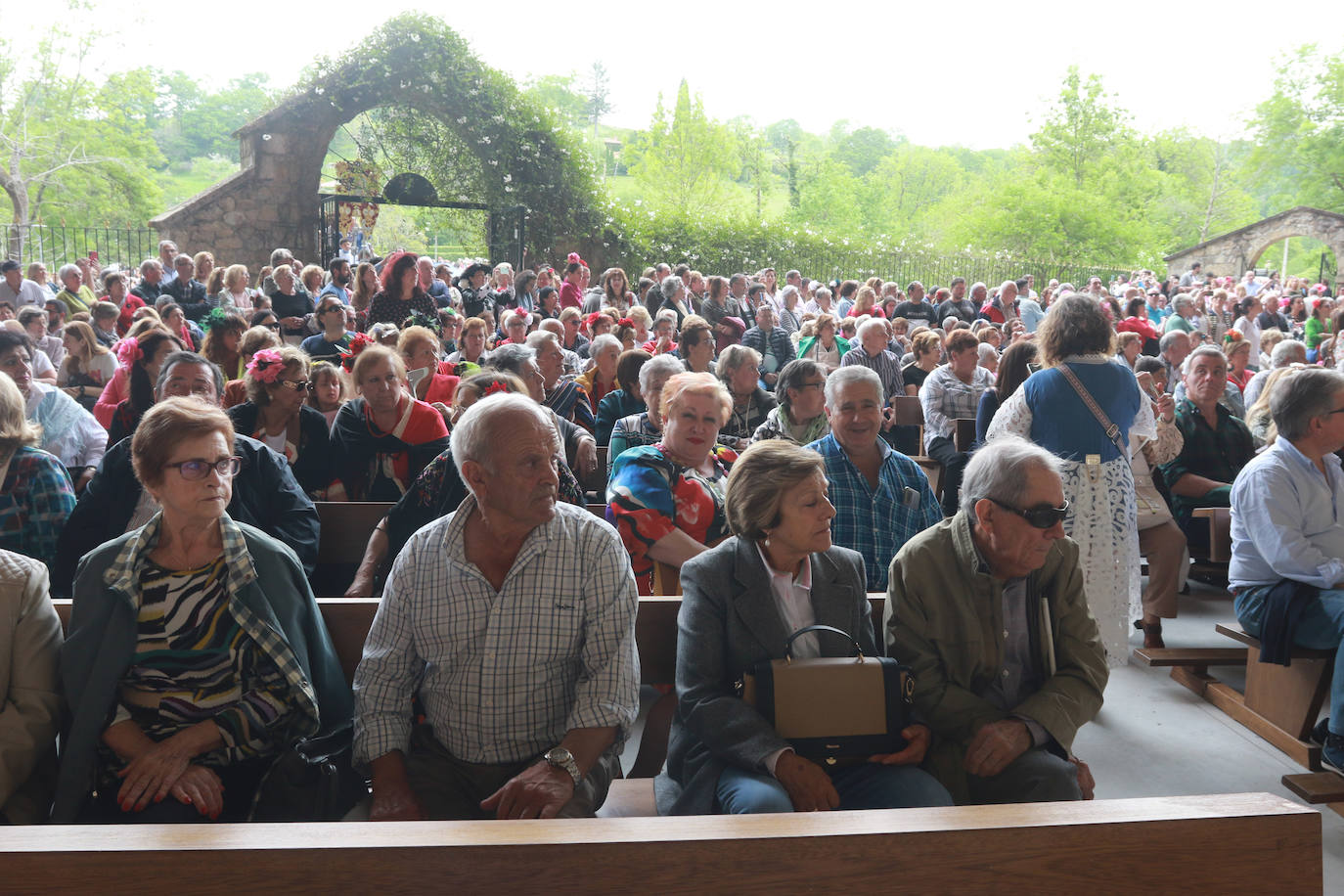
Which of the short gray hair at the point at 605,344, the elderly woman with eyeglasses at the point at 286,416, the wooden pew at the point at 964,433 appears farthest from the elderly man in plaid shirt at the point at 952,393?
the elderly woman with eyeglasses at the point at 286,416

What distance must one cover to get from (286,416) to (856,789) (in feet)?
10.9

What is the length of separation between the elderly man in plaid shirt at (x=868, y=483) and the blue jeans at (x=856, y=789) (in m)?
1.34

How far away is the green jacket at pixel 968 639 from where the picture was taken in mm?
2588

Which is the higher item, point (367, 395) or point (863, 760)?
point (367, 395)

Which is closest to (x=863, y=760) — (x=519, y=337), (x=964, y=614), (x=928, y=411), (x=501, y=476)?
(x=964, y=614)

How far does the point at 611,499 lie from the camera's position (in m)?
3.67

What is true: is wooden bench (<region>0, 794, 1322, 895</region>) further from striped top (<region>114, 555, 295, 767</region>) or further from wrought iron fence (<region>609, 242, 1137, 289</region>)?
wrought iron fence (<region>609, 242, 1137, 289</region>)

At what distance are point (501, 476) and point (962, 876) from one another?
4.59 ft

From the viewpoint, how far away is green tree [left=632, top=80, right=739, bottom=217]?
4222 cm

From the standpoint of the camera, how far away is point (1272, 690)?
13.5 feet

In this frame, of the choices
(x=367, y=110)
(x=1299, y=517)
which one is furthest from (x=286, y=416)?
(x=367, y=110)

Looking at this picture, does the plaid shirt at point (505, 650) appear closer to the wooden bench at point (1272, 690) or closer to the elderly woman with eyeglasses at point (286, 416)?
the elderly woman with eyeglasses at point (286, 416)

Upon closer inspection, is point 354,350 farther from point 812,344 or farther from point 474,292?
point 474,292

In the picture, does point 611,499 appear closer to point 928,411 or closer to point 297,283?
point 928,411
